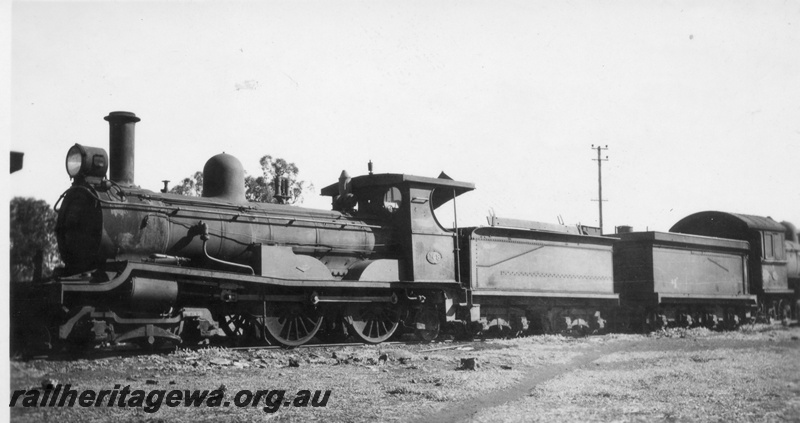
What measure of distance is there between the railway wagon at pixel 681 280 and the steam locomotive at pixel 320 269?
0.06 metres

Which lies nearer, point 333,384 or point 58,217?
point 333,384

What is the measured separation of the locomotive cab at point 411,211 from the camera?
1288 cm

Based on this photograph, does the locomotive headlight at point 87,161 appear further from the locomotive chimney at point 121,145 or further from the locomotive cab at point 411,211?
the locomotive cab at point 411,211

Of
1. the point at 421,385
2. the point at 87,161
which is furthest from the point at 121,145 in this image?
the point at 421,385

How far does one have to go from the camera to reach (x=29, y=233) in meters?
10.5

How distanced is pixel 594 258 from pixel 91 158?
11.8 metres

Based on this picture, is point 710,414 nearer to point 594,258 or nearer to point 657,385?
point 657,385

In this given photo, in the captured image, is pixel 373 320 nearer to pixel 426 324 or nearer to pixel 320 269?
pixel 426 324

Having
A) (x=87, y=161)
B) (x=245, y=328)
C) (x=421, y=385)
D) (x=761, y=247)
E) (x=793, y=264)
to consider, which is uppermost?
(x=87, y=161)

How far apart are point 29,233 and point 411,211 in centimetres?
640

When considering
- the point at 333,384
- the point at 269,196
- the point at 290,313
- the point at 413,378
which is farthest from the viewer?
the point at 269,196

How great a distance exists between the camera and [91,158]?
9523 millimetres

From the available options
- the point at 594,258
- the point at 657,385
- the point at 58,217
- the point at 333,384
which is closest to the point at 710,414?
the point at 657,385

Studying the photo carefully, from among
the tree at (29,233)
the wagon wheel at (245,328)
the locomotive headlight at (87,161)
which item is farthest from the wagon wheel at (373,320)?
the tree at (29,233)
